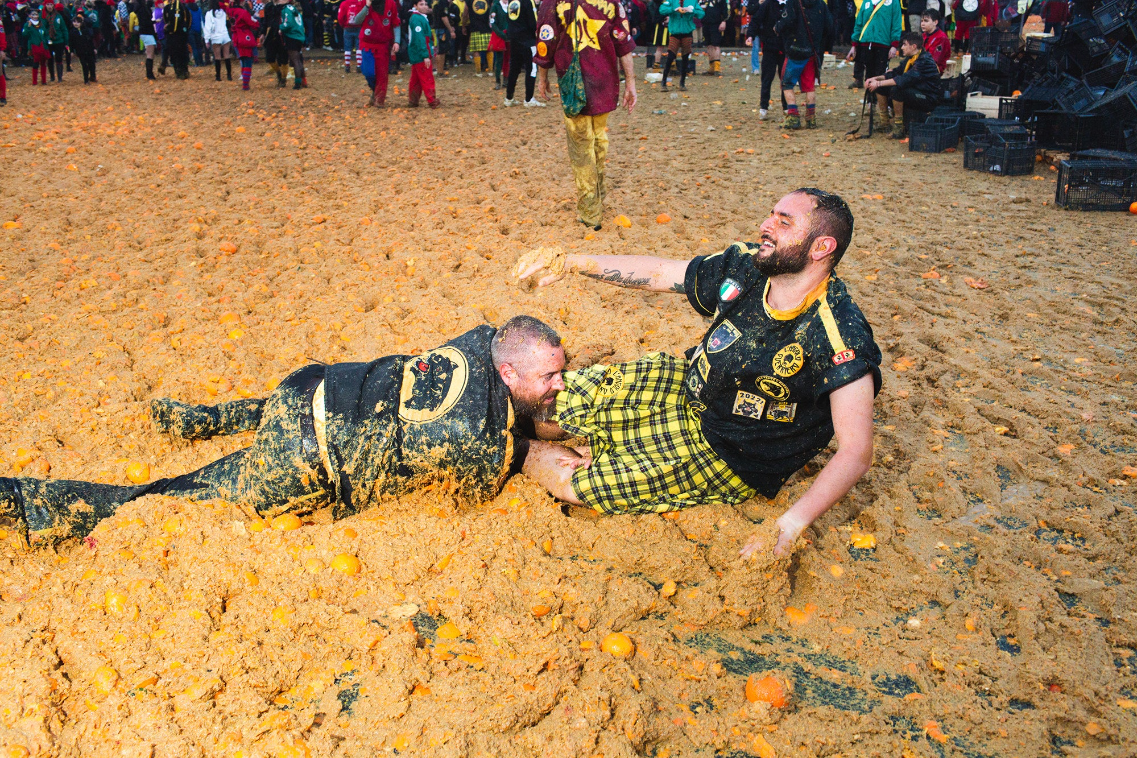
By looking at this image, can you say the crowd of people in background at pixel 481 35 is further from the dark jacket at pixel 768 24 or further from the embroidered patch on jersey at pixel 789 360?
the embroidered patch on jersey at pixel 789 360

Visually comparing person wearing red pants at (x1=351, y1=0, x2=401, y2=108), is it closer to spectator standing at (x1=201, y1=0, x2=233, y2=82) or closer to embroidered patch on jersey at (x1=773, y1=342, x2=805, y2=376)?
spectator standing at (x1=201, y1=0, x2=233, y2=82)

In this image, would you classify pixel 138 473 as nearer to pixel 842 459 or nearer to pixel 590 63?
pixel 842 459

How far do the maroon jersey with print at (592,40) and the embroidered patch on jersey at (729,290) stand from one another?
373cm

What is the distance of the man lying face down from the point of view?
3.24 metres

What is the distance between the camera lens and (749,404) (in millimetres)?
3312

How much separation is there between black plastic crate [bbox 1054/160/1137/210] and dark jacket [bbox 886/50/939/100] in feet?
11.7

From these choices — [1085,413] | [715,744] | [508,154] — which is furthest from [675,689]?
[508,154]

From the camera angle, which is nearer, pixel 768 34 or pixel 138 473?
pixel 138 473

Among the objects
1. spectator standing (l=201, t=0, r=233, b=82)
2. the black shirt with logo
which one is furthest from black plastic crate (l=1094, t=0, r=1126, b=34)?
spectator standing (l=201, t=0, r=233, b=82)

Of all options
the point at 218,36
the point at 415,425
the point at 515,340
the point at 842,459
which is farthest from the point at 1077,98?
the point at 218,36

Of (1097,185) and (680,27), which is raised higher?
(680,27)

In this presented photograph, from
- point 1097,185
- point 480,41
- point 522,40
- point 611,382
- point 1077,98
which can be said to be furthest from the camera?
point 480,41

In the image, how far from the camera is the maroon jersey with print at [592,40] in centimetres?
659

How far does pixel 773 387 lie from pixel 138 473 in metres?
2.83
